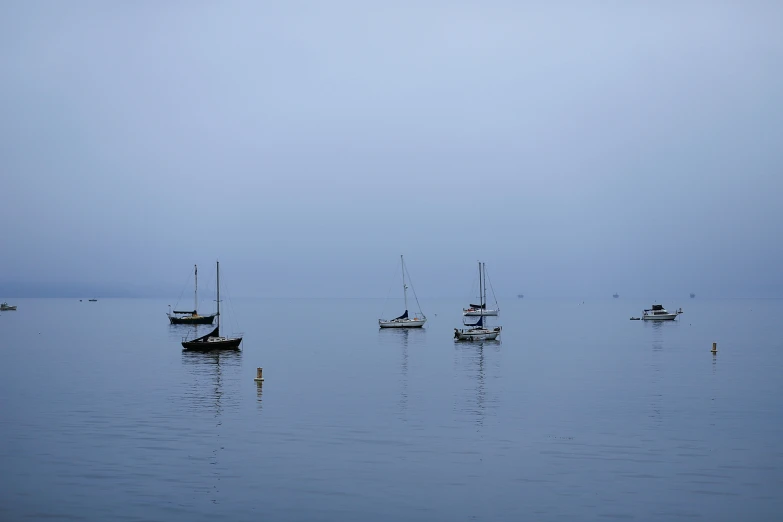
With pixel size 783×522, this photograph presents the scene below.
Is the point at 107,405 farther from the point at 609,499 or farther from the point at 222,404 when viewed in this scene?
the point at 609,499

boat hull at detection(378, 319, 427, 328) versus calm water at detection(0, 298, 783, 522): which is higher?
calm water at detection(0, 298, 783, 522)

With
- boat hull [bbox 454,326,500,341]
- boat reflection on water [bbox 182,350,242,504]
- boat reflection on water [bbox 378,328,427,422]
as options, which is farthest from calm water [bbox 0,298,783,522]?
boat hull [bbox 454,326,500,341]

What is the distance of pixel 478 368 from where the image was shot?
82.5m

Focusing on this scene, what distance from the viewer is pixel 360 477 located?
3247 centimetres

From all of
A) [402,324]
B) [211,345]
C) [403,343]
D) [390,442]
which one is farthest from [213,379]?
[402,324]

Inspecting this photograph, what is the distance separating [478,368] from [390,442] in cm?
4345

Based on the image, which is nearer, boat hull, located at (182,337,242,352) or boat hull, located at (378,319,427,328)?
boat hull, located at (182,337,242,352)

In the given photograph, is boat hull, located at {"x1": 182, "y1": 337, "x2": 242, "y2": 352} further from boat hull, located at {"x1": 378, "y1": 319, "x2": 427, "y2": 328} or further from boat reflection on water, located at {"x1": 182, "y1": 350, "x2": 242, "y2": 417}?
boat hull, located at {"x1": 378, "y1": 319, "x2": 427, "y2": 328}

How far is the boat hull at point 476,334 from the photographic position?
123 m

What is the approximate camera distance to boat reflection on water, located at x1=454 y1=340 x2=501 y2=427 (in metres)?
53.5

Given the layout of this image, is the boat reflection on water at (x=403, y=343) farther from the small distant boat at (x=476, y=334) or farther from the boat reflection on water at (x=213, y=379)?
the boat reflection on water at (x=213, y=379)

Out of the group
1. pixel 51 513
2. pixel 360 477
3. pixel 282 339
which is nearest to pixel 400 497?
pixel 360 477

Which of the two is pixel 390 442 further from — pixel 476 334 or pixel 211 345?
pixel 476 334

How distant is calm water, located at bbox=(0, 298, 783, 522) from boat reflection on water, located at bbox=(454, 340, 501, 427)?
46cm
